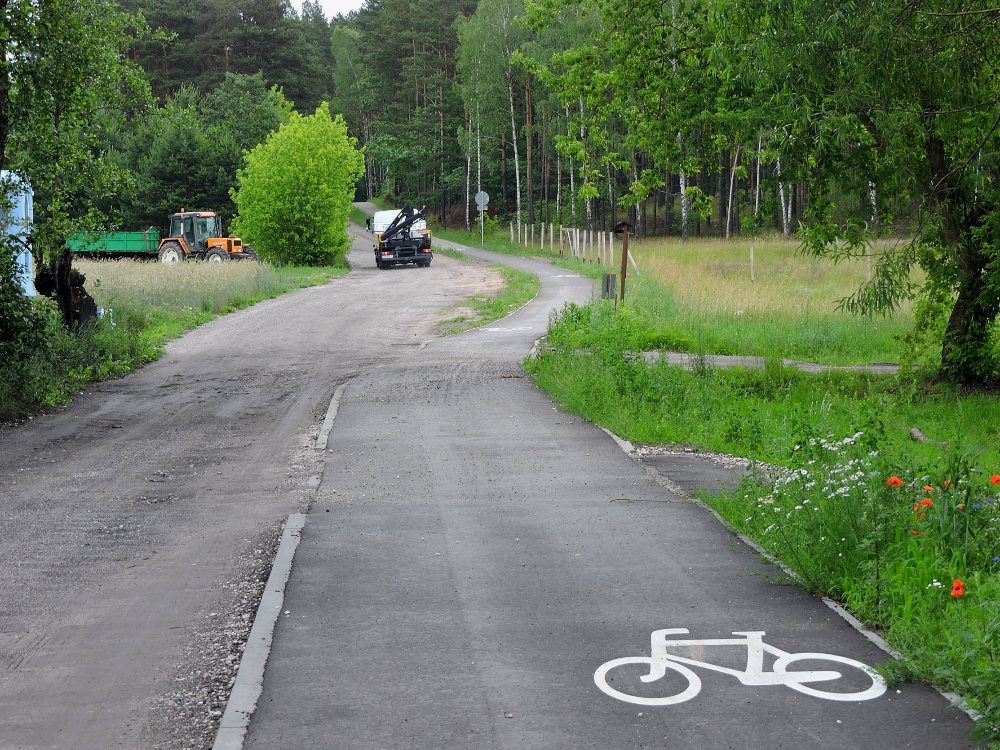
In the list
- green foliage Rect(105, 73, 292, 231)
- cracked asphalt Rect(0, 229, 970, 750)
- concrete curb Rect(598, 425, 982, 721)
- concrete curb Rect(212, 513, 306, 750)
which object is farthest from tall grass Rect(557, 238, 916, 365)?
green foliage Rect(105, 73, 292, 231)

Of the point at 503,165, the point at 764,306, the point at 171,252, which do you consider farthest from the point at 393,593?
the point at 503,165

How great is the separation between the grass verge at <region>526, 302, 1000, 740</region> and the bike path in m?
0.22

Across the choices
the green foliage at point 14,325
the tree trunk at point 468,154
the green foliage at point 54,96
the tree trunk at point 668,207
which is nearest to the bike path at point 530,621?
the green foliage at point 14,325

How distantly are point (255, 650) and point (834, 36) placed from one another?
842cm

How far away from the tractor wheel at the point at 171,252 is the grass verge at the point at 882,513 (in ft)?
119

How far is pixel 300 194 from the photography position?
1834 inches

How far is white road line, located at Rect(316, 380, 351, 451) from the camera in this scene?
12.3 metres

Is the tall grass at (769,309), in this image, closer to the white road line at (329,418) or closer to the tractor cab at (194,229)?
the white road line at (329,418)

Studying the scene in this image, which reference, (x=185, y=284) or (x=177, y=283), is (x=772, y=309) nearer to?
(x=185, y=284)

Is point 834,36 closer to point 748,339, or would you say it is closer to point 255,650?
point 255,650

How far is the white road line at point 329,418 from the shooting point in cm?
1232

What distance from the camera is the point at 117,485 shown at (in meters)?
10.3

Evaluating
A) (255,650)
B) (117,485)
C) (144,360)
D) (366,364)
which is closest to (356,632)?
(255,650)

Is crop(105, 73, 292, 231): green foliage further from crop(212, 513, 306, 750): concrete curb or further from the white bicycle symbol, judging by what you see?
the white bicycle symbol
